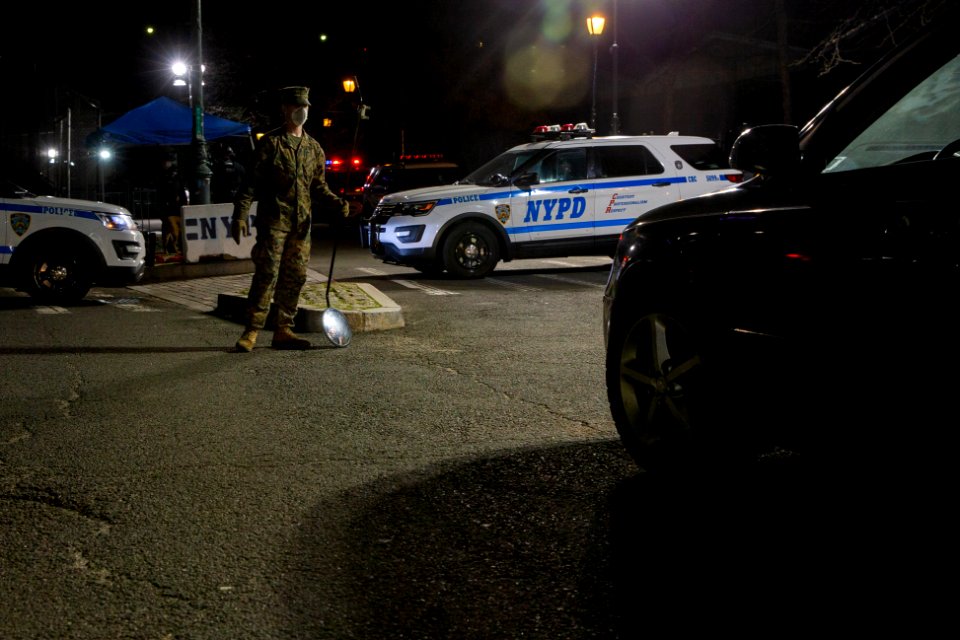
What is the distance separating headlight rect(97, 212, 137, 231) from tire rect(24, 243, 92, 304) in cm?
44

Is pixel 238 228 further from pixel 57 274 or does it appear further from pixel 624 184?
pixel 624 184

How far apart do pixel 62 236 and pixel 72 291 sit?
61cm

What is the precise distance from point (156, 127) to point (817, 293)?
22.4m

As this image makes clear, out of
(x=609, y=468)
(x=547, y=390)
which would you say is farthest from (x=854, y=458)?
(x=547, y=390)

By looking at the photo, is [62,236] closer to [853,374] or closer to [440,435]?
[440,435]

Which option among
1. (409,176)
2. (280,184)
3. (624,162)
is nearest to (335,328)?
(280,184)

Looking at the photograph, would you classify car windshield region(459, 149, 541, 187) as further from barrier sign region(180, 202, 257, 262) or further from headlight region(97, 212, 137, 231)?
headlight region(97, 212, 137, 231)

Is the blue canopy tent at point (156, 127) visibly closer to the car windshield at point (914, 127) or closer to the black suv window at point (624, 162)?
the black suv window at point (624, 162)

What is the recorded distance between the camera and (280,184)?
809 cm

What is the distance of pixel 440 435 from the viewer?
5336 mm

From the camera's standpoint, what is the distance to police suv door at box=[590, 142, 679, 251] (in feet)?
48.7

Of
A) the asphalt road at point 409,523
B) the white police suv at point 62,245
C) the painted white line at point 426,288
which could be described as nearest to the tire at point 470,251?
the painted white line at point 426,288

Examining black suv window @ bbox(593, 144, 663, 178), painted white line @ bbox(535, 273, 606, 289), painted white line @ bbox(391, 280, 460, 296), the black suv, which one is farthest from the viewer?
black suv window @ bbox(593, 144, 663, 178)

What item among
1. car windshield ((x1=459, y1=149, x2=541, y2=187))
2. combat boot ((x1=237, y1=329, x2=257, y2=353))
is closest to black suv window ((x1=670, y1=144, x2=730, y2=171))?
car windshield ((x1=459, y1=149, x2=541, y2=187))
